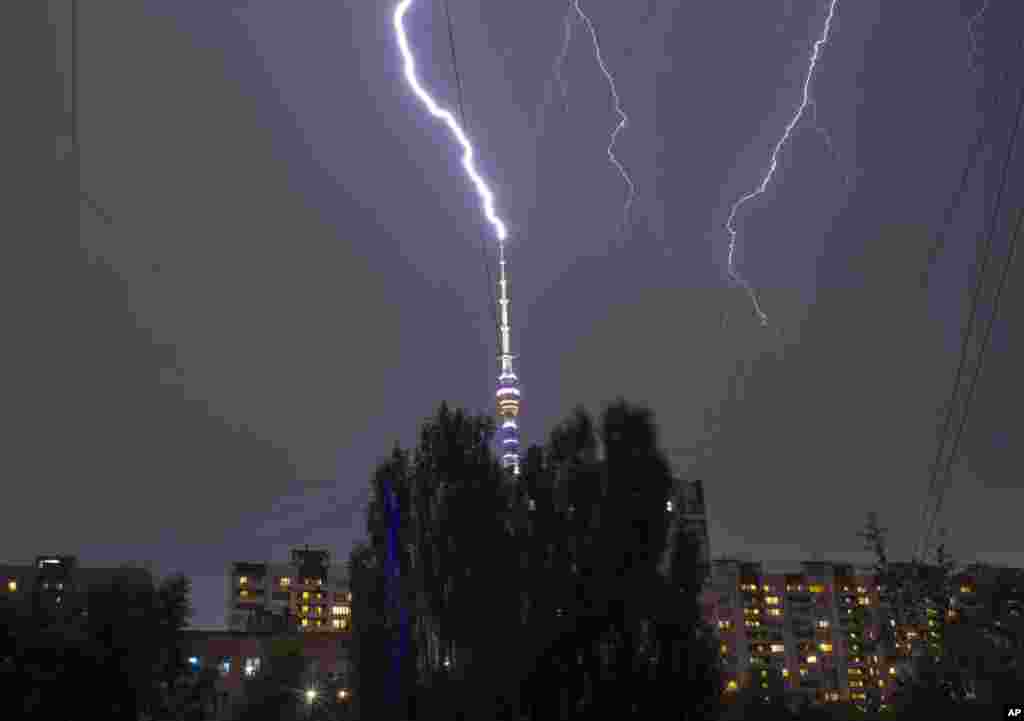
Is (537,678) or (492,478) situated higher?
(492,478)

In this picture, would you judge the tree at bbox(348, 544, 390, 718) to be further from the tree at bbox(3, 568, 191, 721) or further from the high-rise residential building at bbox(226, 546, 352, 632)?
the high-rise residential building at bbox(226, 546, 352, 632)

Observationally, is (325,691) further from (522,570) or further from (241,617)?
(241,617)

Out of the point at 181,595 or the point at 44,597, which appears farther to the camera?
the point at 181,595

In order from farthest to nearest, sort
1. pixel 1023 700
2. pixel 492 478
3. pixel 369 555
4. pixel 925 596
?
pixel 925 596 → pixel 369 555 → pixel 492 478 → pixel 1023 700

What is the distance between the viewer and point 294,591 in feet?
434

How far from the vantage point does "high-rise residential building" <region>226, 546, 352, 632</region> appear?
12988cm

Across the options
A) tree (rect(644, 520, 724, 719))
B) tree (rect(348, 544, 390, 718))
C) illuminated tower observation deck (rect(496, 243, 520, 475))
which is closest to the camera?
tree (rect(644, 520, 724, 719))

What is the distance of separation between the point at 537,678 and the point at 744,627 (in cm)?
11943

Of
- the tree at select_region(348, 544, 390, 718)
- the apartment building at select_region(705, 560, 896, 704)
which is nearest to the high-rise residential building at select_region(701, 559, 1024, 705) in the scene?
the apartment building at select_region(705, 560, 896, 704)

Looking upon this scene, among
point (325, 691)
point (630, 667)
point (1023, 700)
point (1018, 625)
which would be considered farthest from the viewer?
point (325, 691)

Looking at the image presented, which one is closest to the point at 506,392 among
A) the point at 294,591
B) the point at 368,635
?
the point at 294,591

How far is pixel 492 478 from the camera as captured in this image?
18.4m

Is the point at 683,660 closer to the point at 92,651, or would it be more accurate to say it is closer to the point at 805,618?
the point at 92,651

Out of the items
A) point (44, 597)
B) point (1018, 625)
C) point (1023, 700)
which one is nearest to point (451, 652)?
point (1023, 700)
